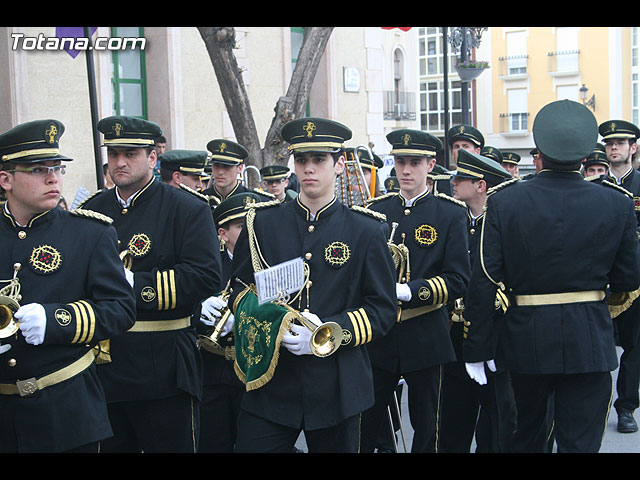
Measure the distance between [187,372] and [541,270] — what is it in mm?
1982

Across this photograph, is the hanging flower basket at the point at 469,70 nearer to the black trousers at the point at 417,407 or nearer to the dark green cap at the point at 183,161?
the dark green cap at the point at 183,161

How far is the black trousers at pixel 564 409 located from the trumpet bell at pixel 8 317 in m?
2.62

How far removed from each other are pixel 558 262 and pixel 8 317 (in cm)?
271

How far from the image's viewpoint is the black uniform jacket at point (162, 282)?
4984 mm

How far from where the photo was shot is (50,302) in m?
4.10

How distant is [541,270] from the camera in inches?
191

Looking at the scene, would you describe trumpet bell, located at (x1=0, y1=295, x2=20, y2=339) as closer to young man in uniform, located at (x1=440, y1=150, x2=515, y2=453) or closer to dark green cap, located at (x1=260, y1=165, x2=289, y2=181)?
young man in uniform, located at (x1=440, y1=150, x2=515, y2=453)

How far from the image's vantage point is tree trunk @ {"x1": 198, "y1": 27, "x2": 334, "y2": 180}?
12336mm

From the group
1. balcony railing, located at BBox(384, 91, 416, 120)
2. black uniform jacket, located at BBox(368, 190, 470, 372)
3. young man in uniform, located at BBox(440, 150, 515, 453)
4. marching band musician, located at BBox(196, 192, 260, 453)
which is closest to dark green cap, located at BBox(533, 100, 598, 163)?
Result: young man in uniform, located at BBox(440, 150, 515, 453)

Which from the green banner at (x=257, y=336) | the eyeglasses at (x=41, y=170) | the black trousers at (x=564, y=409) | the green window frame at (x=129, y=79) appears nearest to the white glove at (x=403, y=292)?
the black trousers at (x=564, y=409)

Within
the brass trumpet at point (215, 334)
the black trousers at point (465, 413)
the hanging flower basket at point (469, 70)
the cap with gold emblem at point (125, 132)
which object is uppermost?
the hanging flower basket at point (469, 70)

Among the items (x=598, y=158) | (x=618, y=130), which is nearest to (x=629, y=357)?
(x=618, y=130)

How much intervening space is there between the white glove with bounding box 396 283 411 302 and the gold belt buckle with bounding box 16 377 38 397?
2.41m

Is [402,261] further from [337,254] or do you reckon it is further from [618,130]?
→ [618,130]
